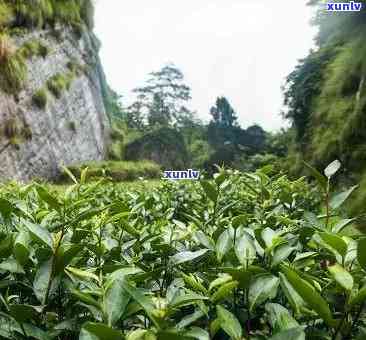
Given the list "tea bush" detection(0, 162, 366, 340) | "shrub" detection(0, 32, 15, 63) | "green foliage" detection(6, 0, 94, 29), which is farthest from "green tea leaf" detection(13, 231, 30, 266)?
"green foliage" detection(6, 0, 94, 29)

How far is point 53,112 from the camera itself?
15.9 m

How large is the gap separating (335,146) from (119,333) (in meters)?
7.71

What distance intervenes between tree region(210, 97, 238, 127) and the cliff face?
2015 cm

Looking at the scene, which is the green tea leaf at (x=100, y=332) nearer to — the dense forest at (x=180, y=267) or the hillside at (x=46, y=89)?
the dense forest at (x=180, y=267)

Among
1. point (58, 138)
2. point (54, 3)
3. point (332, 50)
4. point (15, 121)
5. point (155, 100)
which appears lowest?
point (155, 100)

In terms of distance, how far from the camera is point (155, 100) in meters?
39.4

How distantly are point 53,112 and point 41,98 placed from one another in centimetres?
106

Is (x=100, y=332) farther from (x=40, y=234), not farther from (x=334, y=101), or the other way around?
(x=334, y=101)

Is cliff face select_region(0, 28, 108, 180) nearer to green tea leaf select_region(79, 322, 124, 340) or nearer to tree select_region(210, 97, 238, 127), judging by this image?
green tea leaf select_region(79, 322, 124, 340)

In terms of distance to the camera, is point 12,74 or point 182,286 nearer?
point 182,286

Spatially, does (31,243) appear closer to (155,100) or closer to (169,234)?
(169,234)

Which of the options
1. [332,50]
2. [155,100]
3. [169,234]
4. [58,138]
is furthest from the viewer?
[155,100]

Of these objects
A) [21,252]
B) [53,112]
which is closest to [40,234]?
[21,252]

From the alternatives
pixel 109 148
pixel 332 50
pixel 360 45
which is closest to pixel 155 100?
pixel 109 148
